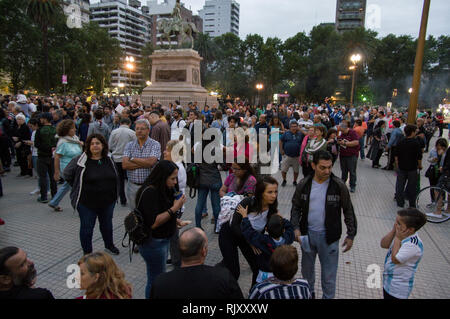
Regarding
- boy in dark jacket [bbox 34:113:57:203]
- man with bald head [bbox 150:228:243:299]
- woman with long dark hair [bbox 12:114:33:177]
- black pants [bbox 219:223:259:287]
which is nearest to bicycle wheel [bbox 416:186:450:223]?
black pants [bbox 219:223:259:287]

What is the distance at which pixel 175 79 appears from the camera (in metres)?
24.8

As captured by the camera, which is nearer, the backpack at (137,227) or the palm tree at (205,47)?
the backpack at (137,227)

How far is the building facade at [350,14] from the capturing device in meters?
87.4

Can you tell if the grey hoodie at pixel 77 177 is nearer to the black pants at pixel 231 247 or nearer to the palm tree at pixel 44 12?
the black pants at pixel 231 247

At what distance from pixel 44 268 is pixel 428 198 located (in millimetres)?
8204

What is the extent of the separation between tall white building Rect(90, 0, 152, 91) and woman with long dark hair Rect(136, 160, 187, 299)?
112 meters

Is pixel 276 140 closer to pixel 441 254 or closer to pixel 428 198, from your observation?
pixel 428 198

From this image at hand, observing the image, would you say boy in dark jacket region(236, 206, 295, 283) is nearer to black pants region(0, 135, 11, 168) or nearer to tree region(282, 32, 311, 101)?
black pants region(0, 135, 11, 168)

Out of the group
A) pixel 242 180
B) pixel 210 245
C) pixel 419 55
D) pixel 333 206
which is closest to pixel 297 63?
pixel 419 55

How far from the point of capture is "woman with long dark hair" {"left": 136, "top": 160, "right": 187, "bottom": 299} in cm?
298

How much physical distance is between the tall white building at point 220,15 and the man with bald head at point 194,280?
15253 centimetres

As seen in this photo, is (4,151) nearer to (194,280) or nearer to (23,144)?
(23,144)

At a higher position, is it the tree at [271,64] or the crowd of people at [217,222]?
the tree at [271,64]

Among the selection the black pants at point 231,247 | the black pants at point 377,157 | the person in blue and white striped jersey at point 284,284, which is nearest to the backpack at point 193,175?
the black pants at point 231,247
